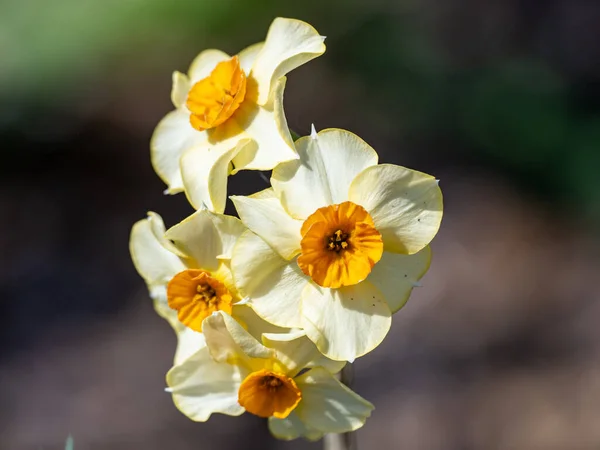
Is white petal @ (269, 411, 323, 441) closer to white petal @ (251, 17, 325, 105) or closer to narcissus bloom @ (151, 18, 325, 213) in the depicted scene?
narcissus bloom @ (151, 18, 325, 213)

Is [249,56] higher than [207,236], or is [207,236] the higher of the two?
[249,56]

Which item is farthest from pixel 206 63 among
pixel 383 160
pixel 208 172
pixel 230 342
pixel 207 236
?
pixel 383 160

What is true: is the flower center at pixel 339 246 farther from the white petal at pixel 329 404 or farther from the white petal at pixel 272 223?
the white petal at pixel 329 404

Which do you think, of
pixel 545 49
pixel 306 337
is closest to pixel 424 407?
pixel 306 337

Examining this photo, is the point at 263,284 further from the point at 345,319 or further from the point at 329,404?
the point at 329,404

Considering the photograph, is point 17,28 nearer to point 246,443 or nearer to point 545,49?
point 246,443

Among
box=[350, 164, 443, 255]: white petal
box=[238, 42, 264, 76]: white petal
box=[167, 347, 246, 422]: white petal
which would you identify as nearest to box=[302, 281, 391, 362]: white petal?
box=[350, 164, 443, 255]: white petal
